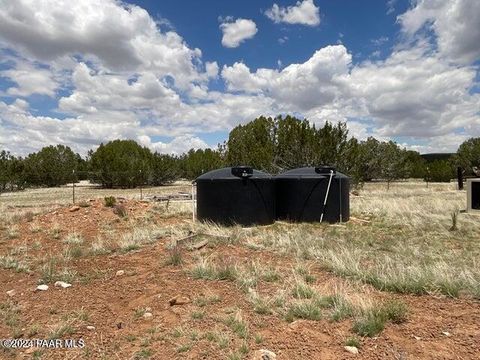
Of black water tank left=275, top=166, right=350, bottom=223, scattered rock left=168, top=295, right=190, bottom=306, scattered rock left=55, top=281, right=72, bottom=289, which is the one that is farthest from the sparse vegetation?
scattered rock left=168, top=295, right=190, bottom=306

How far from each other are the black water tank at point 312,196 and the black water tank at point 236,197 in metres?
1.20

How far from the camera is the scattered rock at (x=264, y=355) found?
4.48 metres

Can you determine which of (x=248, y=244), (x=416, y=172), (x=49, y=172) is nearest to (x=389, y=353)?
(x=248, y=244)

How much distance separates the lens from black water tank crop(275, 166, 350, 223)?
638 inches

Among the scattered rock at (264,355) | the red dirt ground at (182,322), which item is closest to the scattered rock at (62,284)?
the red dirt ground at (182,322)

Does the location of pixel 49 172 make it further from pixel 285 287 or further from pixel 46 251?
pixel 285 287

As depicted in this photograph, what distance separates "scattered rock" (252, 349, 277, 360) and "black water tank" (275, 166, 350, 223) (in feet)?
39.2

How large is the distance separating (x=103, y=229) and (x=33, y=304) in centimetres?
824

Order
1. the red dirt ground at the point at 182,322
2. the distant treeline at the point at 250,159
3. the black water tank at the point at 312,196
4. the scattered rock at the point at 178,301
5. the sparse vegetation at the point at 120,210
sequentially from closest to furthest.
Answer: the red dirt ground at the point at 182,322 < the scattered rock at the point at 178,301 < the black water tank at the point at 312,196 < the sparse vegetation at the point at 120,210 < the distant treeline at the point at 250,159

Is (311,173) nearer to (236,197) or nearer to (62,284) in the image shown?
(236,197)

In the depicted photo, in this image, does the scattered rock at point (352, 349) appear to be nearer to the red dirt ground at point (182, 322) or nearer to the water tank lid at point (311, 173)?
the red dirt ground at point (182, 322)

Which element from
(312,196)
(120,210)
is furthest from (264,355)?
(120,210)

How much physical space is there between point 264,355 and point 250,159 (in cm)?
2491

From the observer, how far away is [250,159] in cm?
2920
